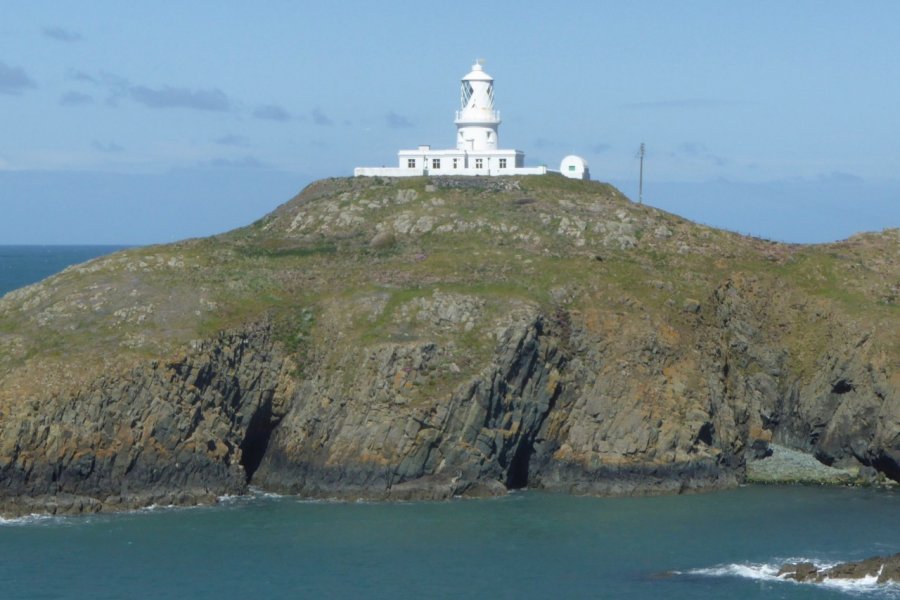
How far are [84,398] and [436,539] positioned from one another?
21011mm

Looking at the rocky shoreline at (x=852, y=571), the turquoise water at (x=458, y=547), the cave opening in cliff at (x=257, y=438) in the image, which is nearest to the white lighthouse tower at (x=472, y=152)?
the cave opening in cliff at (x=257, y=438)

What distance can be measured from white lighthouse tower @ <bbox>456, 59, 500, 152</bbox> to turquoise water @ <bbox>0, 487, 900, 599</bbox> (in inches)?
1474

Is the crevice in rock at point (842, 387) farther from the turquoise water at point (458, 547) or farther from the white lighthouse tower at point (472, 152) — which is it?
the white lighthouse tower at point (472, 152)

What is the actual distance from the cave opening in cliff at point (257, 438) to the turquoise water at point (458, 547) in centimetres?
578

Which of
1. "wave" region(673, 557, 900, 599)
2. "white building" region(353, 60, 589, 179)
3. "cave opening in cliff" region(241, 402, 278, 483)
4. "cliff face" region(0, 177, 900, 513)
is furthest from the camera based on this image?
"white building" region(353, 60, 589, 179)

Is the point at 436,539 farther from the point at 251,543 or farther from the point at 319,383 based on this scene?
the point at 319,383

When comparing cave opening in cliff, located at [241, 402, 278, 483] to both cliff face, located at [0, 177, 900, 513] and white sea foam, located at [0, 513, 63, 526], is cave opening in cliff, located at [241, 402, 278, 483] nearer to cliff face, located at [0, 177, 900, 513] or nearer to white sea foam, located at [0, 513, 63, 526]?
cliff face, located at [0, 177, 900, 513]

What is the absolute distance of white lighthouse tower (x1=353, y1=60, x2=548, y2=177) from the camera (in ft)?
363

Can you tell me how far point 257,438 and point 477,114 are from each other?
3573cm

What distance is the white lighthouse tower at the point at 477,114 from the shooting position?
11125 cm

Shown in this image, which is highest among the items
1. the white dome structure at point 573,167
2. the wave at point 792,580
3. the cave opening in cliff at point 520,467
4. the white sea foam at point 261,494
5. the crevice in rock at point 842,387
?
the white dome structure at point 573,167

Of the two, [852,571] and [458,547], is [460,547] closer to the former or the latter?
[458,547]

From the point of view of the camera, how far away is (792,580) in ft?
216

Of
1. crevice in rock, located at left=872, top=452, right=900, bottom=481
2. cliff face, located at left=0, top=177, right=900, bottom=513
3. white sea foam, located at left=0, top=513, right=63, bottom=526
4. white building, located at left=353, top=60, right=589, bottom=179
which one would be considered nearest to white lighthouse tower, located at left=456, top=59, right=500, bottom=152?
white building, located at left=353, top=60, right=589, bottom=179
